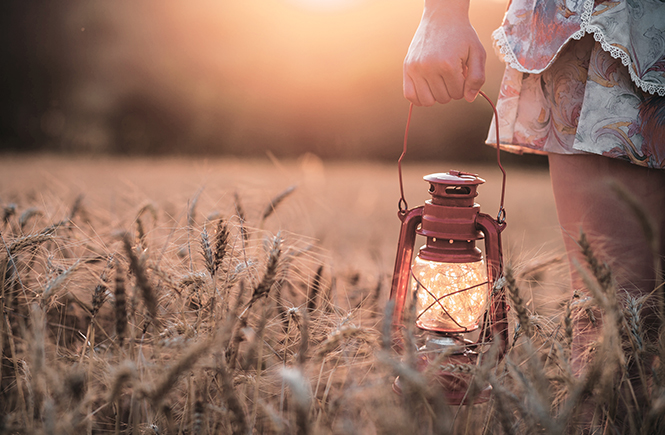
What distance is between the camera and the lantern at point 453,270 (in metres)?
1.08

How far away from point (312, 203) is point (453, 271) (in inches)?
150

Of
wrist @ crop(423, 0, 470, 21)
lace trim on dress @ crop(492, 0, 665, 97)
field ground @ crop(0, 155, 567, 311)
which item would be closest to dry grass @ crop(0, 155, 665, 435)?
field ground @ crop(0, 155, 567, 311)

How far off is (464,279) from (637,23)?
0.66m

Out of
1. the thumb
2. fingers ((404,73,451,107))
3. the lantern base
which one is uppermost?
the thumb

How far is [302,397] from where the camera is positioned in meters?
0.47

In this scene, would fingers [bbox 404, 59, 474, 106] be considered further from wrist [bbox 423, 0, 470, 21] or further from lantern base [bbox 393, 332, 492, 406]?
lantern base [bbox 393, 332, 492, 406]

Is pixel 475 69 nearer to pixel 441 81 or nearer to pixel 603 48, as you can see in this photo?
pixel 441 81

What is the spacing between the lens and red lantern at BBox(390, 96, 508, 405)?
108 cm

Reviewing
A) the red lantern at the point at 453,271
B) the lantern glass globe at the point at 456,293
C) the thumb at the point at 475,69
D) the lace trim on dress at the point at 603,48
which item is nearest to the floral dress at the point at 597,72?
the lace trim on dress at the point at 603,48

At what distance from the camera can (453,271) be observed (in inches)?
48.6

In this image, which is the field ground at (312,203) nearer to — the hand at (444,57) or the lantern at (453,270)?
the lantern at (453,270)

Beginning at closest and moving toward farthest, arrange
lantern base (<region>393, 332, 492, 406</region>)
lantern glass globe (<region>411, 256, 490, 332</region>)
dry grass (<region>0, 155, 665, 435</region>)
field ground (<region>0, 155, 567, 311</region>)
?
1. dry grass (<region>0, 155, 665, 435</region>)
2. lantern base (<region>393, 332, 492, 406</region>)
3. lantern glass globe (<region>411, 256, 490, 332</region>)
4. field ground (<region>0, 155, 567, 311</region>)

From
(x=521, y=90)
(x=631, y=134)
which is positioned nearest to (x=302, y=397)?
(x=631, y=134)

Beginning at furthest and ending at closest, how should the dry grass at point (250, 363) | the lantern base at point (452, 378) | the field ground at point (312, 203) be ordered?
the field ground at point (312, 203) → the lantern base at point (452, 378) → the dry grass at point (250, 363)
